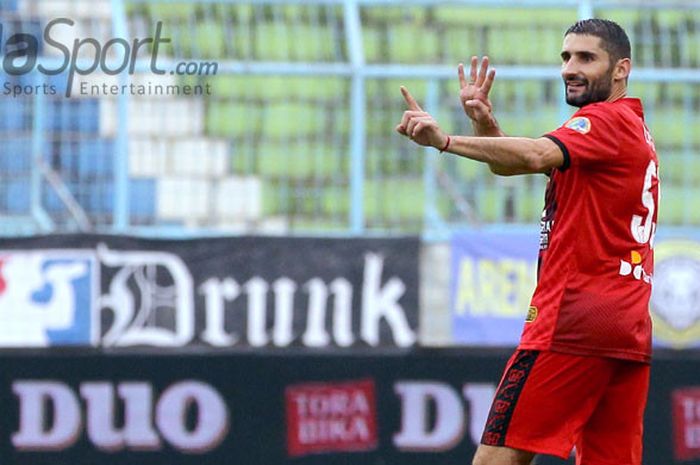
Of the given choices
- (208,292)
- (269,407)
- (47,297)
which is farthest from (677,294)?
(47,297)

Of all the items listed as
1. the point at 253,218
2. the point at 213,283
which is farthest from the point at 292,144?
the point at 213,283

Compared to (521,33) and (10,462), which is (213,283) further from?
(521,33)

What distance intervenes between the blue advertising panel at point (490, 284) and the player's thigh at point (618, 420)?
3524 millimetres

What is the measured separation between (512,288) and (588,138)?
3969mm

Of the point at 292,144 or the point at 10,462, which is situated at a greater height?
the point at 292,144

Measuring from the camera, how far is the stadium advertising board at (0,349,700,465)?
28.2 ft

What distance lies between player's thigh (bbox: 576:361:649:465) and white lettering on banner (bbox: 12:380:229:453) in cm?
362

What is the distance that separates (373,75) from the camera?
9805mm

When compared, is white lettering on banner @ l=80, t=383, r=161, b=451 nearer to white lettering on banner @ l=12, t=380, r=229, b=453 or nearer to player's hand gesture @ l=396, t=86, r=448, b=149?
white lettering on banner @ l=12, t=380, r=229, b=453

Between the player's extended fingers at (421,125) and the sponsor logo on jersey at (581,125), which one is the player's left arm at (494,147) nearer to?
the player's extended fingers at (421,125)

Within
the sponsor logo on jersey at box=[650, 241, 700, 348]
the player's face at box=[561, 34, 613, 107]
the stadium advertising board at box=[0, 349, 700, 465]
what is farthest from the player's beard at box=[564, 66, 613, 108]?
the sponsor logo on jersey at box=[650, 241, 700, 348]

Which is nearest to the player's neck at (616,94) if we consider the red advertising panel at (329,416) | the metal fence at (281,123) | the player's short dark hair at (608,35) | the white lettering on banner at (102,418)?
the player's short dark hair at (608,35)

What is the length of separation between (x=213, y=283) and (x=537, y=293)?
3836mm

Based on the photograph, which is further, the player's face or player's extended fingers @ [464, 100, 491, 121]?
player's extended fingers @ [464, 100, 491, 121]
